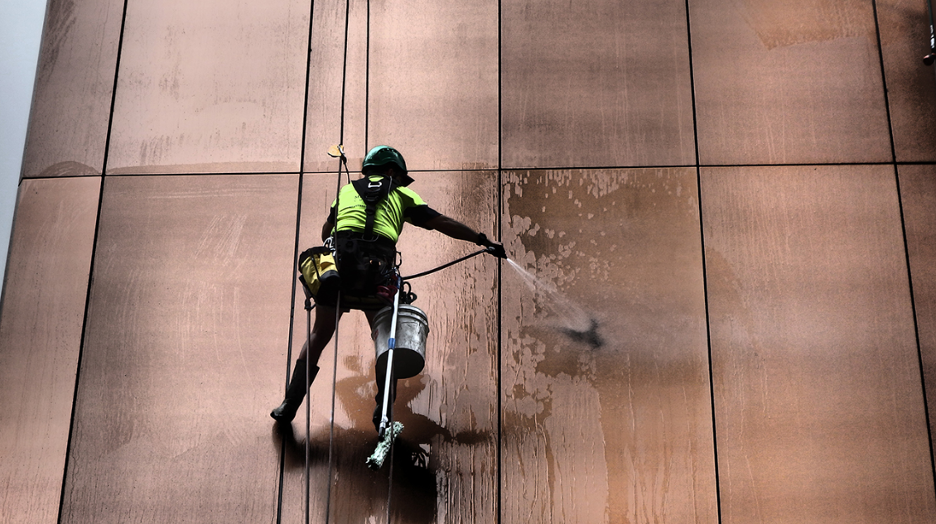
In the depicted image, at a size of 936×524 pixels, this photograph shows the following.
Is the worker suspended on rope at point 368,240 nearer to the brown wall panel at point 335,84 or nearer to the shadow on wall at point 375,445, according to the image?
the shadow on wall at point 375,445

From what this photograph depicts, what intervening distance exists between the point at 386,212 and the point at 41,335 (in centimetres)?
264

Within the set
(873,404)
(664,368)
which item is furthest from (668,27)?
(873,404)

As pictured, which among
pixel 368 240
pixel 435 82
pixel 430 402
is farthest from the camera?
pixel 435 82

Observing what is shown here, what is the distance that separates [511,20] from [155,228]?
2911 millimetres

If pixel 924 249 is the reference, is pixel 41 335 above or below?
below

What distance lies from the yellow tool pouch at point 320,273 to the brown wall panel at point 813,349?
2473 mm

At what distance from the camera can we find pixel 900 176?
19.0 ft

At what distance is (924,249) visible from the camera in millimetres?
5629

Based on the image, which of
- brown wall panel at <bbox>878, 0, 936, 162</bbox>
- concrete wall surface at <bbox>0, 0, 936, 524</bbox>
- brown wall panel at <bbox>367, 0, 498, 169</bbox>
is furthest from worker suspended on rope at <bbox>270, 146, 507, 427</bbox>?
brown wall panel at <bbox>878, 0, 936, 162</bbox>

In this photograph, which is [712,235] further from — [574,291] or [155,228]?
[155,228]

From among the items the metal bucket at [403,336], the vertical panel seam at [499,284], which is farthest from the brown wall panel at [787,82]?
the metal bucket at [403,336]

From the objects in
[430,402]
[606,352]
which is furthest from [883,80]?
[430,402]

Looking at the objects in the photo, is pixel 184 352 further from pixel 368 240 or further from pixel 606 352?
pixel 606 352

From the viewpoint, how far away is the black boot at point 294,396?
16.9 ft
